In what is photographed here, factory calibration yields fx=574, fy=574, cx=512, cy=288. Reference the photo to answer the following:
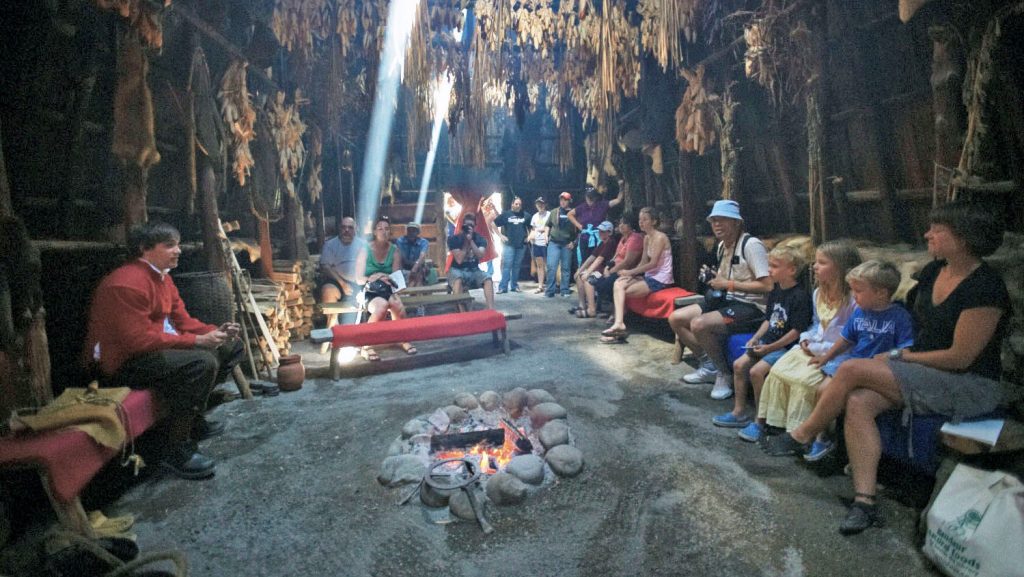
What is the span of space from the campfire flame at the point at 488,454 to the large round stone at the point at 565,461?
279 millimetres

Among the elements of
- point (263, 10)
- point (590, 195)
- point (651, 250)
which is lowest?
point (651, 250)

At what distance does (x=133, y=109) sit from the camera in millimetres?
4195

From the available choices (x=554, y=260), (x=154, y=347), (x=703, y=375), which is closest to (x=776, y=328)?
(x=703, y=375)

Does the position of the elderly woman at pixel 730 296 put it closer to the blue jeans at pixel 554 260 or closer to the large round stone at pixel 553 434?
the large round stone at pixel 553 434

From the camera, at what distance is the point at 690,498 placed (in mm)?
3061

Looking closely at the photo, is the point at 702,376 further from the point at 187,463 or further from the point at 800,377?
the point at 187,463

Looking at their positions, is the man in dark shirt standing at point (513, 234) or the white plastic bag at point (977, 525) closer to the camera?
the white plastic bag at point (977, 525)

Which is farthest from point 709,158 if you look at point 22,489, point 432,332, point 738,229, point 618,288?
point 22,489

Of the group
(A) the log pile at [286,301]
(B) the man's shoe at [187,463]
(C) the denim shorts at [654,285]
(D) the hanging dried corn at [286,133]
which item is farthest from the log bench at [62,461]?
(C) the denim shorts at [654,285]

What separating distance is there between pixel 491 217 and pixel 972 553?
1368 centimetres

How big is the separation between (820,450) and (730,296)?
191 cm

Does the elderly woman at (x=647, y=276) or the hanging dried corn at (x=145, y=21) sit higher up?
the hanging dried corn at (x=145, y=21)

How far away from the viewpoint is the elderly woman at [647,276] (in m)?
6.92

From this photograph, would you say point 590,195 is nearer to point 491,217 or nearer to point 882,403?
point 491,217
